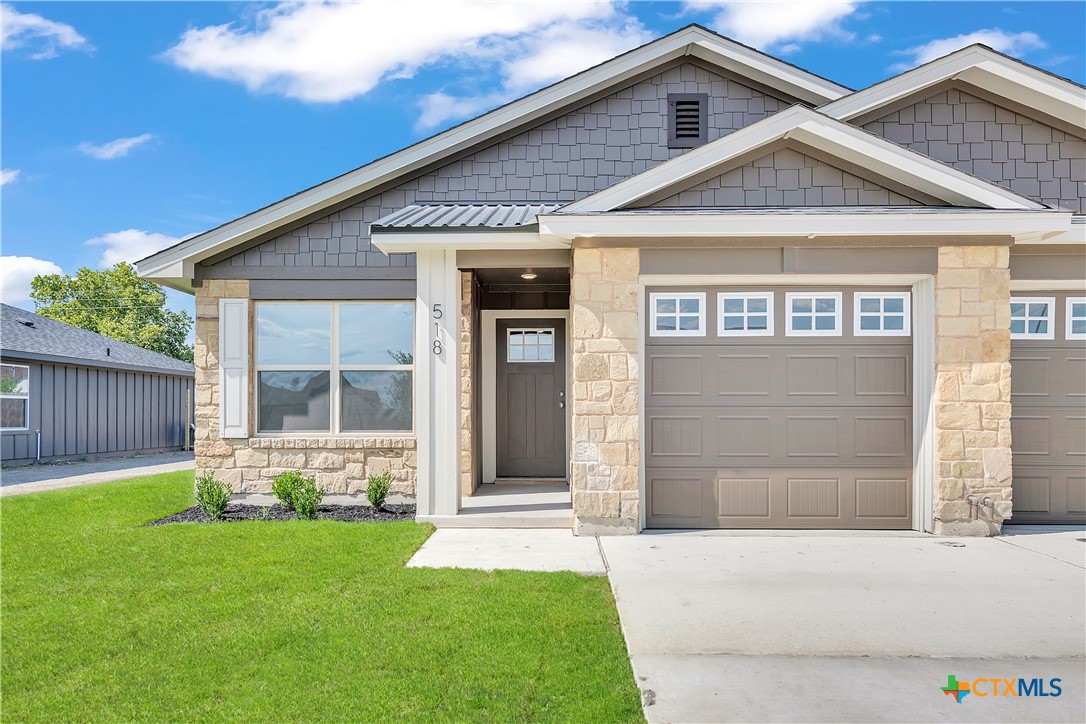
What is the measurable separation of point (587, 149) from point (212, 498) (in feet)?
20.0

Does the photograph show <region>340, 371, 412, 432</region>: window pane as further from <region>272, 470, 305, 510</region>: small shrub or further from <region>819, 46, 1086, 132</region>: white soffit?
<region>819, 46, 1086, 132</region>: white soffit

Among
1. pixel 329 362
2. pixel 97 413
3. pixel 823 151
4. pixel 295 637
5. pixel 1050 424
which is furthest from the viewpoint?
pixel 97 413

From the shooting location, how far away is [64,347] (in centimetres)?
1566

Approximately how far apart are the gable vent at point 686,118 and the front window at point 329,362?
416cm

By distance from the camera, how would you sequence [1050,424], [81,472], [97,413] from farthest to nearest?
1. [97,413]
2. [81,472]
3. [1050,424]

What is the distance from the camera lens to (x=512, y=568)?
5.23m

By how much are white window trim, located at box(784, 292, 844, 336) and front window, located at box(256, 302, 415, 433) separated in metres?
4.33

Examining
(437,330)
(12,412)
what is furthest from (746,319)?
(12,412)

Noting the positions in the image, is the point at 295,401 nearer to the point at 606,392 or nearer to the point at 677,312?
the point at 606,392

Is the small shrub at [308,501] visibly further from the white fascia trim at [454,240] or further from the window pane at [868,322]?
the window pane at [868,322]

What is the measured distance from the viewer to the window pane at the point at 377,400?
830 cm

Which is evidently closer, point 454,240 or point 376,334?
point 454,240

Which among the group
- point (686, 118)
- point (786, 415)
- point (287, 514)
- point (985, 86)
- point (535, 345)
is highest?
point (686, 118)

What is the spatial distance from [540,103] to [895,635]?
6928 millimetres
